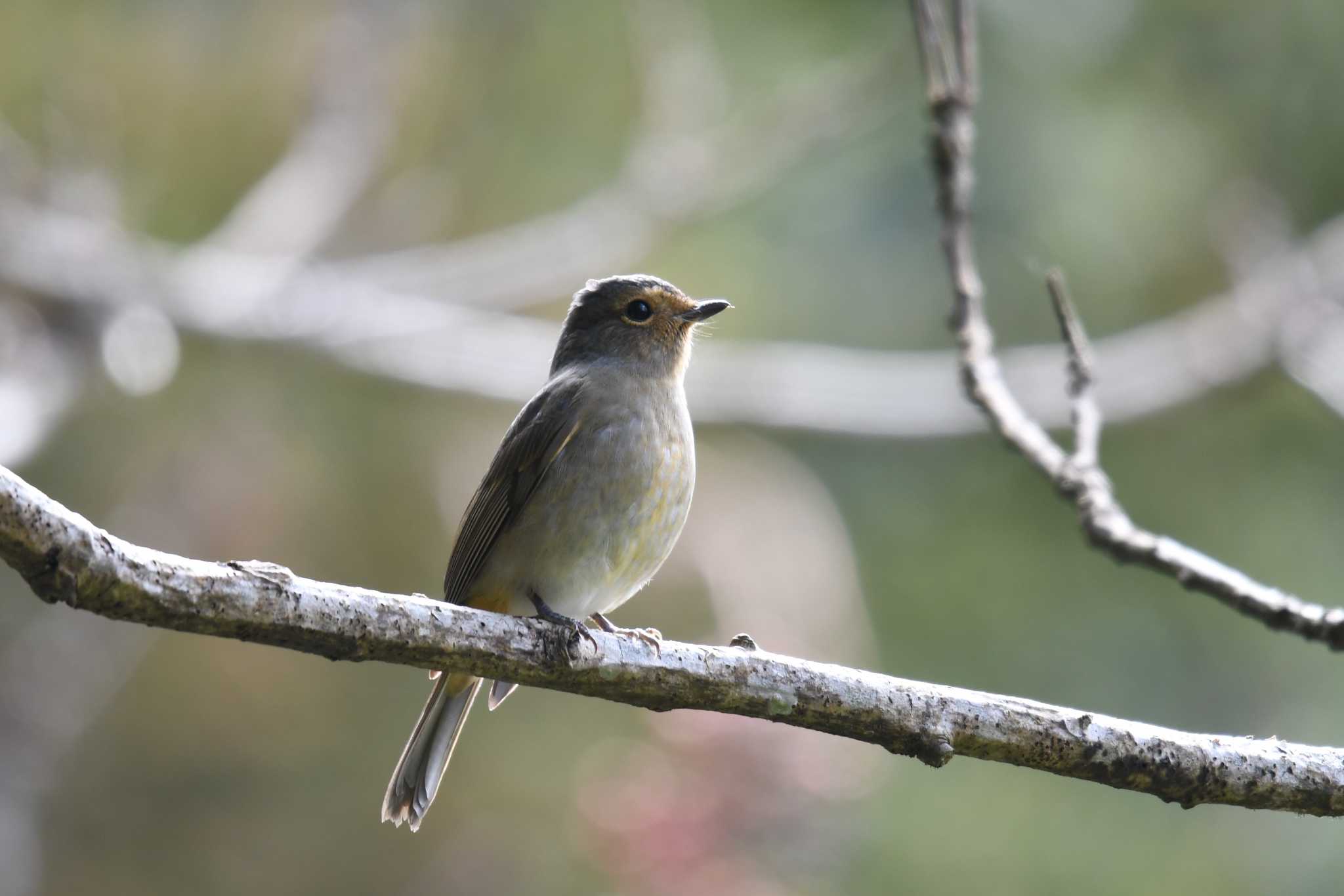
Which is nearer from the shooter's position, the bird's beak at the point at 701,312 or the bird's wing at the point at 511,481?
the bird's wing at the point at 511,481

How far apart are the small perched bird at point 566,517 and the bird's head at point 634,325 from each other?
0.14 meters

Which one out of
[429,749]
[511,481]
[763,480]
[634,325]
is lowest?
[429,749]

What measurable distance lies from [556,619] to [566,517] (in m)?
0.69

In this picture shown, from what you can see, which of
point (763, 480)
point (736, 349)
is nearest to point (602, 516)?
point (736, 349)

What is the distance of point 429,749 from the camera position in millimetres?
3908

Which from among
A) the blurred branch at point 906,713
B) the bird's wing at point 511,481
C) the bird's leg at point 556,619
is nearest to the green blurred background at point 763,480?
the bird's wing at point 511,481

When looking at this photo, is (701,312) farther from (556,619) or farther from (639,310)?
(556,619)

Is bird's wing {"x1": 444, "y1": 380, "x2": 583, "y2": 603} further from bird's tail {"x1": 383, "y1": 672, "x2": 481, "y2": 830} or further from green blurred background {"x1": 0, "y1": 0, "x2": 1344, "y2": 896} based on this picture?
green blurred background {"x1": 0, "y1": 0, "x2": 1344, "y2": 896}

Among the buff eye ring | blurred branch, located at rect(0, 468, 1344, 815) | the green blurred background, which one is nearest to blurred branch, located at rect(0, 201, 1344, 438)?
the green blurred background

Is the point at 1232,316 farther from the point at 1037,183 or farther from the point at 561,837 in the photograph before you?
the point at 561,837

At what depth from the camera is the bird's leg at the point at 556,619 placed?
2.77m

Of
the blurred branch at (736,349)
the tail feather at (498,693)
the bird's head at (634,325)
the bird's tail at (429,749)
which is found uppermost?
the blurred branch at (736,349)

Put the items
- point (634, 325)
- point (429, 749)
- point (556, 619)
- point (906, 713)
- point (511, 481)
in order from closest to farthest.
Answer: point (906, 713), point (556, 619), point (429, 749), point (511, 481), point (634, 325)

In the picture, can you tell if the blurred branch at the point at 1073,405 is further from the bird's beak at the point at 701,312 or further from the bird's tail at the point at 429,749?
the bird's tail at the point at 429,749
